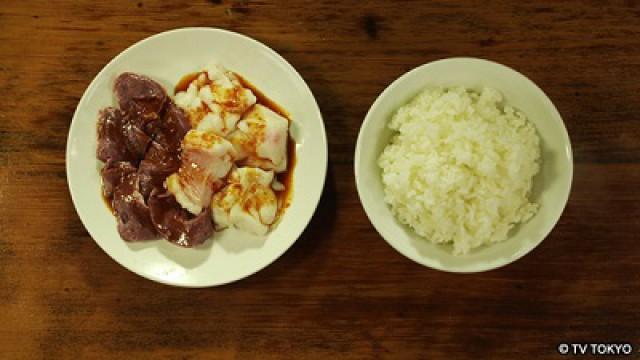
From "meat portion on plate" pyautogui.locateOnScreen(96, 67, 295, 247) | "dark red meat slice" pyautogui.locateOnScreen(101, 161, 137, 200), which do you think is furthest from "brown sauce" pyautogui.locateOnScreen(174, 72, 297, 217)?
"dark red meat slice" pyautogui.locateOnScreen(101, 161, 137, 200)

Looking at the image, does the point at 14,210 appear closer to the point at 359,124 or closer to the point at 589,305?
the point at 359,124

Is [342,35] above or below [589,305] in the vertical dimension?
above

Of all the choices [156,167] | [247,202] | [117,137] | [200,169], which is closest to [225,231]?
[247,202]

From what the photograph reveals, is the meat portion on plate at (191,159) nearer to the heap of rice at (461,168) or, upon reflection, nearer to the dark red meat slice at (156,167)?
the dark red meat slice at (156,167)

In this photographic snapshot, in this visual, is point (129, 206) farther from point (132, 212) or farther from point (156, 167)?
point (156, 167)

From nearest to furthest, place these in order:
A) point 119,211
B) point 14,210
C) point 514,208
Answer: point 514,208 < point 119,211 < point 14,210

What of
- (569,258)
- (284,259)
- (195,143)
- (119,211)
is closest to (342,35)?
(195,143)
